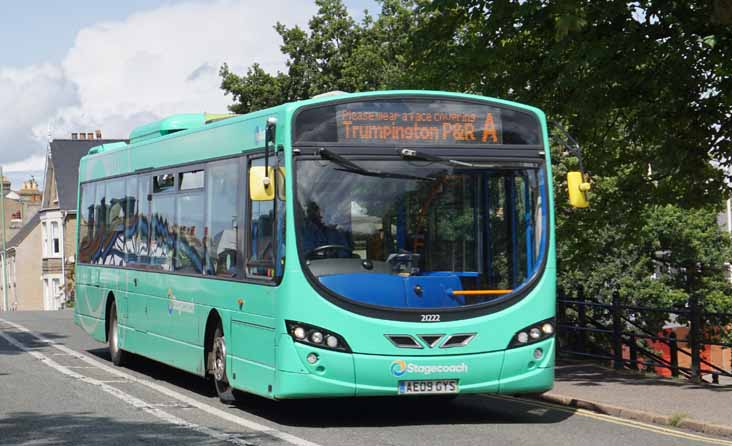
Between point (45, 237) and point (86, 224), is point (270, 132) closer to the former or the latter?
point (86, 224)

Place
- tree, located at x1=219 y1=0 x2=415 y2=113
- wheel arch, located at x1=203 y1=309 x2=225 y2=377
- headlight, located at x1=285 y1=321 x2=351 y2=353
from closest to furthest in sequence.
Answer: headlight, located at x1=285 y1=321 x2=351 y2=353 < wheel arch, located at x1=203 y1=309 x2=225 y2=377 < tree, located at x1=219 y1=0 x2=415 y2=113

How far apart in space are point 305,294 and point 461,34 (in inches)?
379

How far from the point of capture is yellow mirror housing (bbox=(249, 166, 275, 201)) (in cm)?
1102

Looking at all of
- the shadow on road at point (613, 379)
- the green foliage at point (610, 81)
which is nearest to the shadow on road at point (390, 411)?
the shadow on road at point (613, 379)

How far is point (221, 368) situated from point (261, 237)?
6.08 feet

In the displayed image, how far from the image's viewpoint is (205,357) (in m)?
13.5

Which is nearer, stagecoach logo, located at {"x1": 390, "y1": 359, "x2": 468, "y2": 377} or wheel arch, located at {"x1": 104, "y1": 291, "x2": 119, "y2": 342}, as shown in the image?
→ stagecoach logo, located at {"x1": 390, "y1": 359, "x2": 468, "y2": 377}

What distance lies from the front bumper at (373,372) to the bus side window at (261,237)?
869 millimetres

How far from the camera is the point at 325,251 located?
36.5ft

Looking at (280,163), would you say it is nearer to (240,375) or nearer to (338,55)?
(240,375)

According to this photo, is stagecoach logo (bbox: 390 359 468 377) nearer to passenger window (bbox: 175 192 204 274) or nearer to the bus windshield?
the bus windshield

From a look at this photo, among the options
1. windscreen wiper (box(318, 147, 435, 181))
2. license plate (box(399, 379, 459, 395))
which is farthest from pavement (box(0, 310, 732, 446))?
windscreen wiper (box(318, 147, 435, 181))

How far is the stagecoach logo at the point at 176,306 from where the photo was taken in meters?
14.1

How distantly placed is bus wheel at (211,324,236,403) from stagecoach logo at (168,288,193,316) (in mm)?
918
